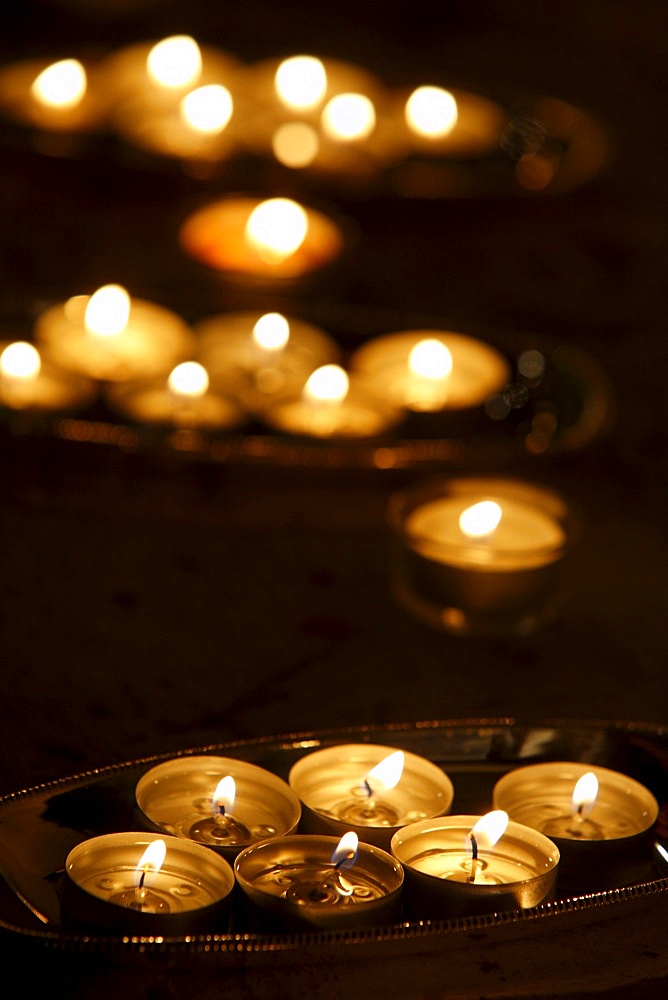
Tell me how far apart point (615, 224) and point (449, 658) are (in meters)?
1.25

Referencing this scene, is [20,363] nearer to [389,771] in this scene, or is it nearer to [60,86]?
[389,771]

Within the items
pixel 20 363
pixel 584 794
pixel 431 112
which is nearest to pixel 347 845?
pixel 584 794

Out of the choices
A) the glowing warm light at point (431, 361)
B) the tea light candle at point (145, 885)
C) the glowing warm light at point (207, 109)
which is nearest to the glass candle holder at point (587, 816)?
the tea light candle at point (145, 885)

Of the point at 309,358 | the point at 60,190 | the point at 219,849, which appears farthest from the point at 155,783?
the point at 60,190

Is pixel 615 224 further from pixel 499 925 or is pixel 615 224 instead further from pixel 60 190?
pixel 499 925

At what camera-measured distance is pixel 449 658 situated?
134 centimetres

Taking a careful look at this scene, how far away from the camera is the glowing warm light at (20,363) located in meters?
1.56

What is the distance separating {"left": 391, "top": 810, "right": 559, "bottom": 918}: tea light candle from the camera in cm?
91

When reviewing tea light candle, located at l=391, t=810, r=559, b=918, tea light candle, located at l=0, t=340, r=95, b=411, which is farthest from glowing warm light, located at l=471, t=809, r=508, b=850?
tea light candle, located at l=0, t=340, r=95, b=411

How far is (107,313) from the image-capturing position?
169cm

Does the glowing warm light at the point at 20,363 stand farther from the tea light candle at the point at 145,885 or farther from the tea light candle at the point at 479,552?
the tea light candle at the point at 145,885

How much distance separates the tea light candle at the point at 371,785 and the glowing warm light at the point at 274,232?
1064 millimetres

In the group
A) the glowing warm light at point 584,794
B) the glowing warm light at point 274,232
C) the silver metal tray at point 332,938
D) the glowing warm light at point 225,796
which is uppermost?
the glowing warm light at point 274,232

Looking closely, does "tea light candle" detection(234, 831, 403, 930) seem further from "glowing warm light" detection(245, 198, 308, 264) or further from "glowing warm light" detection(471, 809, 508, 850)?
"glowing warm light" detection(245, 198, 308, 264)
